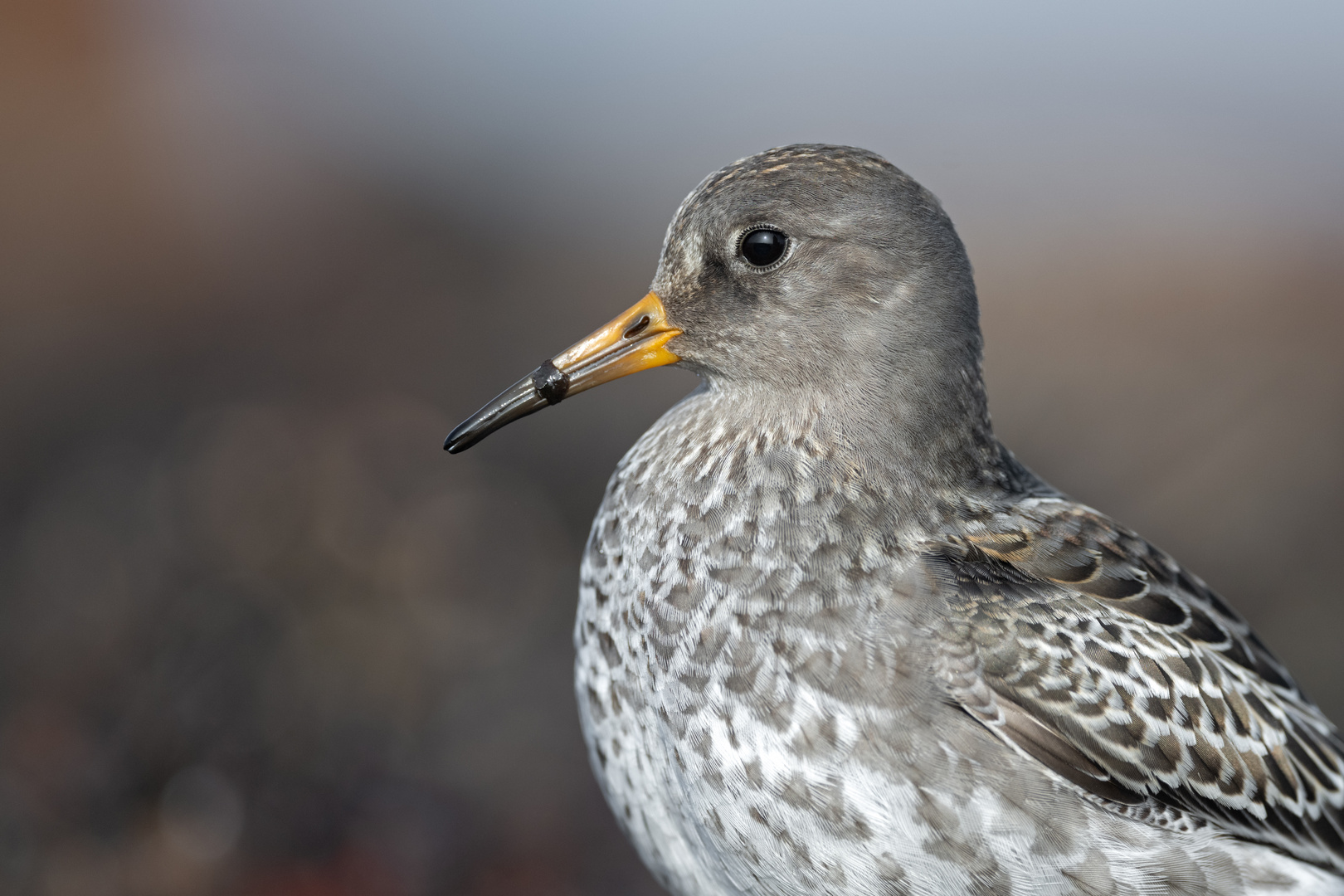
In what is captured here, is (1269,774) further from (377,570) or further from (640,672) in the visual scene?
(377,570)

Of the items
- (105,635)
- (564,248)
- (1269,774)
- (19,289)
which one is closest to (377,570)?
(105,635)

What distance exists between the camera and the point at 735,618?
3273 mm

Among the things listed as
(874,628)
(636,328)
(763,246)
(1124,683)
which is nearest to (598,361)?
(636,328)

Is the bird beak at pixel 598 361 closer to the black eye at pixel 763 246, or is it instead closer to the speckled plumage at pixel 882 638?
the speckled plumage at pixel 882 638

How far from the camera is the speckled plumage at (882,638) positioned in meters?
3.09

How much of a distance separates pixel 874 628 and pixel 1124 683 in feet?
2.55

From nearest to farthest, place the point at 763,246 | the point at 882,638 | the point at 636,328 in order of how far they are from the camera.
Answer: the point at 882,638, the point at 763,246, the point at 636,328

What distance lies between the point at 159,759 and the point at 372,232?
958 cm

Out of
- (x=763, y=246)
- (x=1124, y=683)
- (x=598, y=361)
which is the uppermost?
(x=763, y=246)

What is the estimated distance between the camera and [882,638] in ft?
10.4

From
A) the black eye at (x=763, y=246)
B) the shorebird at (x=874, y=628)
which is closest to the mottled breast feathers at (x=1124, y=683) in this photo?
the shorebird at (x=874, y=628)

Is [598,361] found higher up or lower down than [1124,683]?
higher up

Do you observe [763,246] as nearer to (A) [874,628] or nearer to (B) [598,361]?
(B) [598,361]

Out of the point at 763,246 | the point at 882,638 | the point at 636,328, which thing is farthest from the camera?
the point at 636,328
